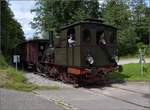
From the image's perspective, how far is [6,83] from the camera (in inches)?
331

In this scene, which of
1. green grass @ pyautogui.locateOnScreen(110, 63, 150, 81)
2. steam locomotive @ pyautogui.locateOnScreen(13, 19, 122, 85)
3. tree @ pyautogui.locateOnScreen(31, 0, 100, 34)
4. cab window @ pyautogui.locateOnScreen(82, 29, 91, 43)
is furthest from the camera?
tree @ pyautogui.locateOnScreen(31, 0, 100, 34)

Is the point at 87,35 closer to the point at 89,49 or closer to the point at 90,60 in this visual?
the point at 89,49

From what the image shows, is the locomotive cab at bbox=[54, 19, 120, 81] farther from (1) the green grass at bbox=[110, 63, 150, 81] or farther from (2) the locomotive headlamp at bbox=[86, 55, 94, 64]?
(1) the green grass at bbox=[110, 63, 150, 81]

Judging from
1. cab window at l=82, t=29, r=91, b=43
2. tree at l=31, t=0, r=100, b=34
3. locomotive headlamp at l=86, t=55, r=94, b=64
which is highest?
tree at l=31, t=0, r=100, b=34

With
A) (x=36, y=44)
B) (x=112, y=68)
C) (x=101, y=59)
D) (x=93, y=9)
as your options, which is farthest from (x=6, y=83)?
(x=93, y=9)

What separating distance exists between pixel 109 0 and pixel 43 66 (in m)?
7.05

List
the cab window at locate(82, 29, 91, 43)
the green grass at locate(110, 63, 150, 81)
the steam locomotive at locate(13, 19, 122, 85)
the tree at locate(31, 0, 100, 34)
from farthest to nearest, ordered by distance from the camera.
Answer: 1. the tree at locate(31, 0, 100, 34)
2. the green grass at locate(110, 63, 150, 81)
3. the cab window at locate(82, 29, 91, 43)
4. the steam locomotive at locate(13, 19, 122, 85)

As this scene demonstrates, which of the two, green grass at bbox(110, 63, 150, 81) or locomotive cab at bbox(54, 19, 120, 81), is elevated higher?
locomotive cab at bbox(54, 19, 120, 81)

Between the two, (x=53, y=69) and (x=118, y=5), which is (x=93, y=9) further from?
(x=53, y=69)

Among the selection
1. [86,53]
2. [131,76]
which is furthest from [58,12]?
[86,53]

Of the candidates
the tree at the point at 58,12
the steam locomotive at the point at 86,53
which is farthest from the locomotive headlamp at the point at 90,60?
the tree at the point at 58,12

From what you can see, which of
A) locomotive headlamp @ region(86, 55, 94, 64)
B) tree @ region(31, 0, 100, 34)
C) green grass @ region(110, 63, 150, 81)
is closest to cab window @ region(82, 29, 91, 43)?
locomotive headlamp @ region(86, 55, 94, 64)

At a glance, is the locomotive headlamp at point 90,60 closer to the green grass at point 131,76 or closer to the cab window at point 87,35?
the cab window at point 87,35

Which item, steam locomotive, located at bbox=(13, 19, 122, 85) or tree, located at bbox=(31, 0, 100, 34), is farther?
tree, located at bbox=(31, 0, 100, 34)
